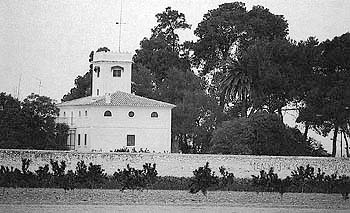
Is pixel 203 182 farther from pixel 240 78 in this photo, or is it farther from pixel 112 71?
pixel 112 71

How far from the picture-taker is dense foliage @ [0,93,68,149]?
147ft

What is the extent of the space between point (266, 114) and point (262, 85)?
2993 millimetres

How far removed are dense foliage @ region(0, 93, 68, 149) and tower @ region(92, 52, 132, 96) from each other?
626cm

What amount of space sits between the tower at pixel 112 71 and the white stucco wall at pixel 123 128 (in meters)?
3.50

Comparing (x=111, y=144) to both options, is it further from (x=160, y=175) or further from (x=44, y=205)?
(x=44, y=205)

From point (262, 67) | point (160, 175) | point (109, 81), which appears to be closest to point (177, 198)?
point (160, 175)

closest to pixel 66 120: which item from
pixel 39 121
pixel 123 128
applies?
pixel 123 128

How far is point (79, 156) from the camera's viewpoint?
126 feet

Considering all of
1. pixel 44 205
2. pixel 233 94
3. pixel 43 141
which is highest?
pixel 233 94

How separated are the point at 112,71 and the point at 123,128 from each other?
5.27 m

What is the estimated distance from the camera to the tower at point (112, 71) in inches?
2188

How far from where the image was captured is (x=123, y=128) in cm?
5184

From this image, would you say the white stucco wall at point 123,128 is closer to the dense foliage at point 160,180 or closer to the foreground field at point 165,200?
the dense foliage at point 160,180

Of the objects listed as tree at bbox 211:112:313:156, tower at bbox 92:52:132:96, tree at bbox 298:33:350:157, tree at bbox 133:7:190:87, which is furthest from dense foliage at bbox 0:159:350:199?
tree at bbox 133:7:190:87
